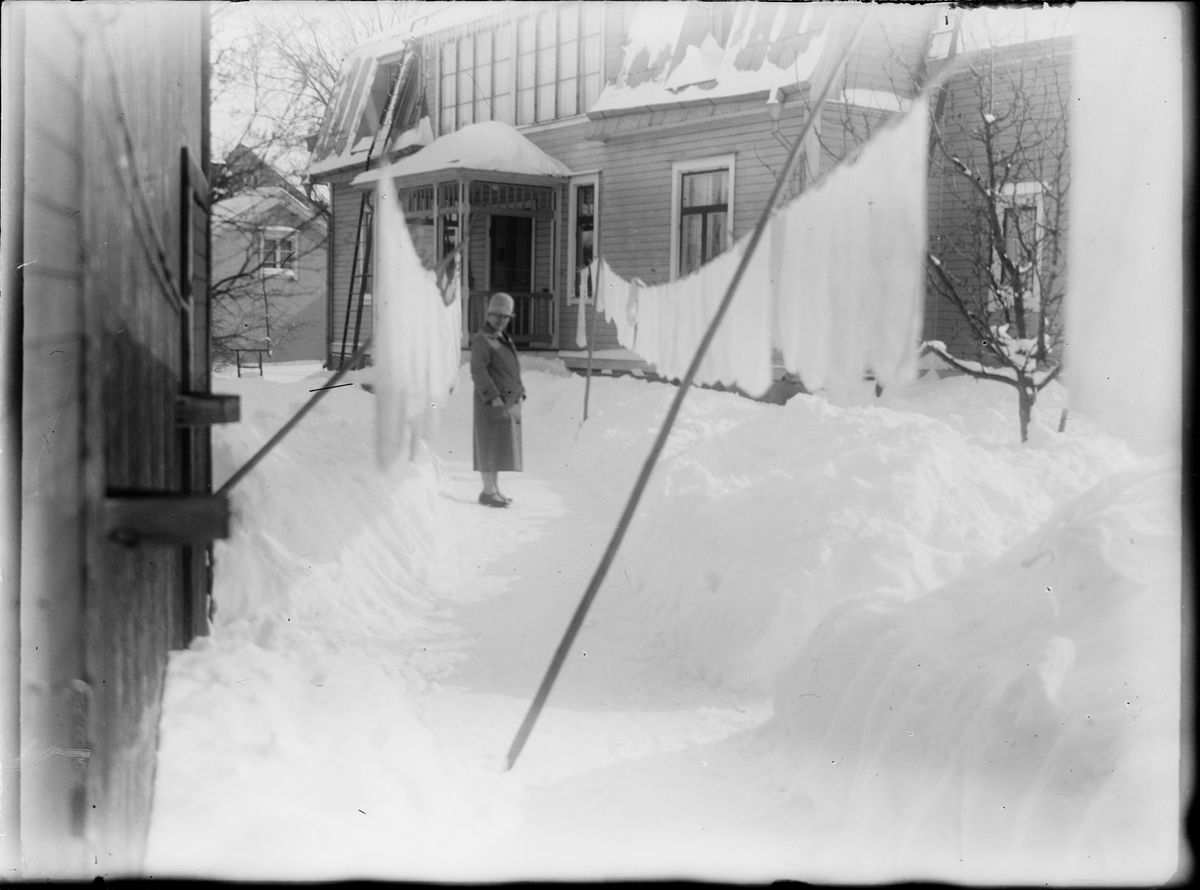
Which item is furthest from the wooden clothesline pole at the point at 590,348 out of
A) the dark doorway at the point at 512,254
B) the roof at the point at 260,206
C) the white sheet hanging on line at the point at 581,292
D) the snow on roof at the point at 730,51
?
the roof at the point at 260,206

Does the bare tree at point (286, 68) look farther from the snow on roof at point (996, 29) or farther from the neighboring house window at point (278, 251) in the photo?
the snow on roof at point (996, 29)

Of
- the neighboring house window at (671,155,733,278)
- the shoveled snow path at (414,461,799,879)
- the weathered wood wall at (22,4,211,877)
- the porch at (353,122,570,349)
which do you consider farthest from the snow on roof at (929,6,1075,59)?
the weathered wood wall at (22,4,211,877)

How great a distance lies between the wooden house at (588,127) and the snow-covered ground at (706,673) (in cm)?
116

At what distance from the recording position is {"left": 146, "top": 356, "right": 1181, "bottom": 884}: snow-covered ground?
239 centimetres

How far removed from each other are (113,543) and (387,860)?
3.57 ft

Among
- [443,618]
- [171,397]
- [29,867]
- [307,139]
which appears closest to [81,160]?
[29,867]

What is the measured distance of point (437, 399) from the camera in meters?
5.72

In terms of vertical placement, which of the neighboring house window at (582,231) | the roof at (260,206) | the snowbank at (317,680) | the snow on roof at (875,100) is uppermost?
the snow on roof at (875,100)

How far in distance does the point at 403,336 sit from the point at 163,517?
304cm

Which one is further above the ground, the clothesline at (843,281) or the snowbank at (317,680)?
the clothesline at (843,281)

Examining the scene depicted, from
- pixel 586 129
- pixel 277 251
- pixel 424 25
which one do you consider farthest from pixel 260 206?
pixel 586 129

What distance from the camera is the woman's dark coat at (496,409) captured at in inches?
254

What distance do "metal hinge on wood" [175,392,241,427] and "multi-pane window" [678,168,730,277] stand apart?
6.21 m

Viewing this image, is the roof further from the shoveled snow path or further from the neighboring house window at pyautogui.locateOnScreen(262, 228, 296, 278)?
the shoveled snow path
